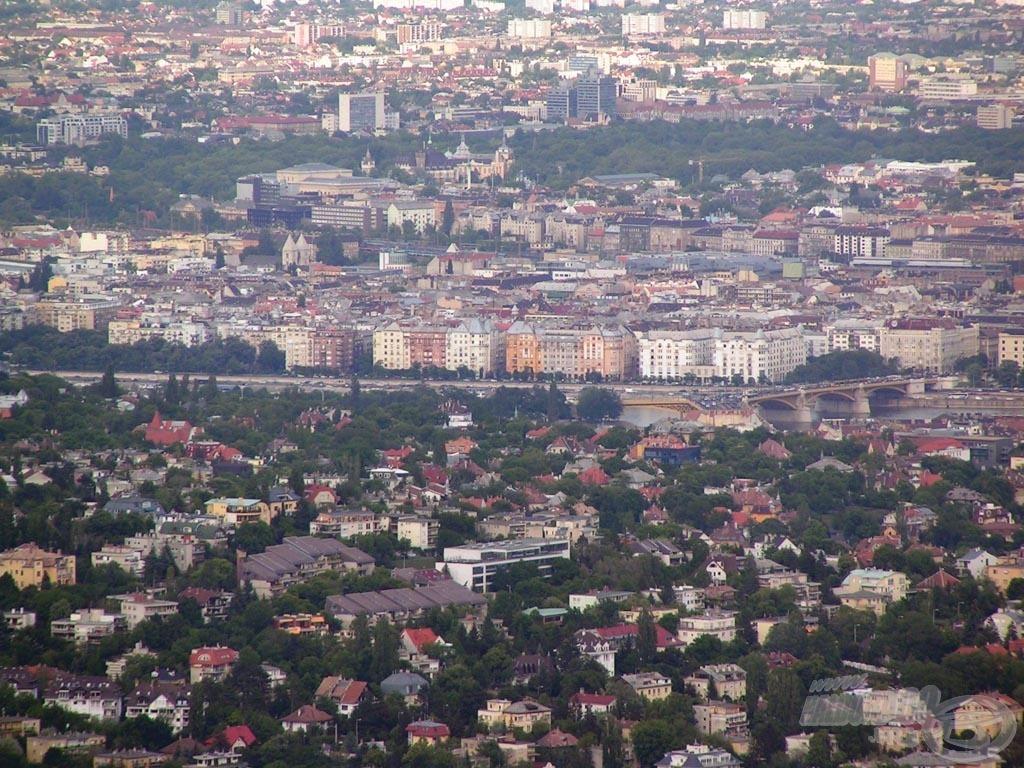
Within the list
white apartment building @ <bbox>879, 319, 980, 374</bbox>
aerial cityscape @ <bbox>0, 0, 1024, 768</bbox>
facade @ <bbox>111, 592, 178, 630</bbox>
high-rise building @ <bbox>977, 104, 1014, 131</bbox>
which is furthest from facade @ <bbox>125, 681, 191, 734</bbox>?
high-rise building @ <bbox>977, 104, 1014, 131</bbox>

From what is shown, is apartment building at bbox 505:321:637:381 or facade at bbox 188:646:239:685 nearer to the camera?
facade at bbox 188:646:239:685

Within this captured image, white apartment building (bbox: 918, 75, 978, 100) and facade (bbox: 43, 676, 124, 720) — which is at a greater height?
facade (bbox: 43, 676, 124, 720)

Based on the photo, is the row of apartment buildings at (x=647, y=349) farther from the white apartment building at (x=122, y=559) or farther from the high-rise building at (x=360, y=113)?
the high-rise building at (x=360, y=113)

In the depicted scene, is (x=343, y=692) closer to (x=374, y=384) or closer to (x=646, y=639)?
(x=646, y=639)

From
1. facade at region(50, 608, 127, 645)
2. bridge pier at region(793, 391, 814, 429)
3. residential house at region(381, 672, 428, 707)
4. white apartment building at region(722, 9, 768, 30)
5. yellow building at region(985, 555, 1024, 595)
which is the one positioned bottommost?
white apartment building at region(722, 9, 768, 30)

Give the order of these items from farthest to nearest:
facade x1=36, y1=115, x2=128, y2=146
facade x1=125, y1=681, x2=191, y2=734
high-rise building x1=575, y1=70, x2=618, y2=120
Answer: high-rise building x1=575, y1=70, x2=618, y2=120, facade x1=36, y1=115, x2=128, y2=146, facade x1=125, y1=681, x2=191, y2=734

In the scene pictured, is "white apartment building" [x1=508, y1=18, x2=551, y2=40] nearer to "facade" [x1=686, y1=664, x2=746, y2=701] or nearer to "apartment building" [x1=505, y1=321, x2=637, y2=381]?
"apartment building" [x1=505, y1=321, x2=637, y2=381]

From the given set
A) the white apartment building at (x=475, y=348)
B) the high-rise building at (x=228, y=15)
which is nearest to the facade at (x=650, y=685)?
the white apartment building at (x=475, y=348)

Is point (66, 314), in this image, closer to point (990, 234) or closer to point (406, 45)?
→ point (990, 234)
